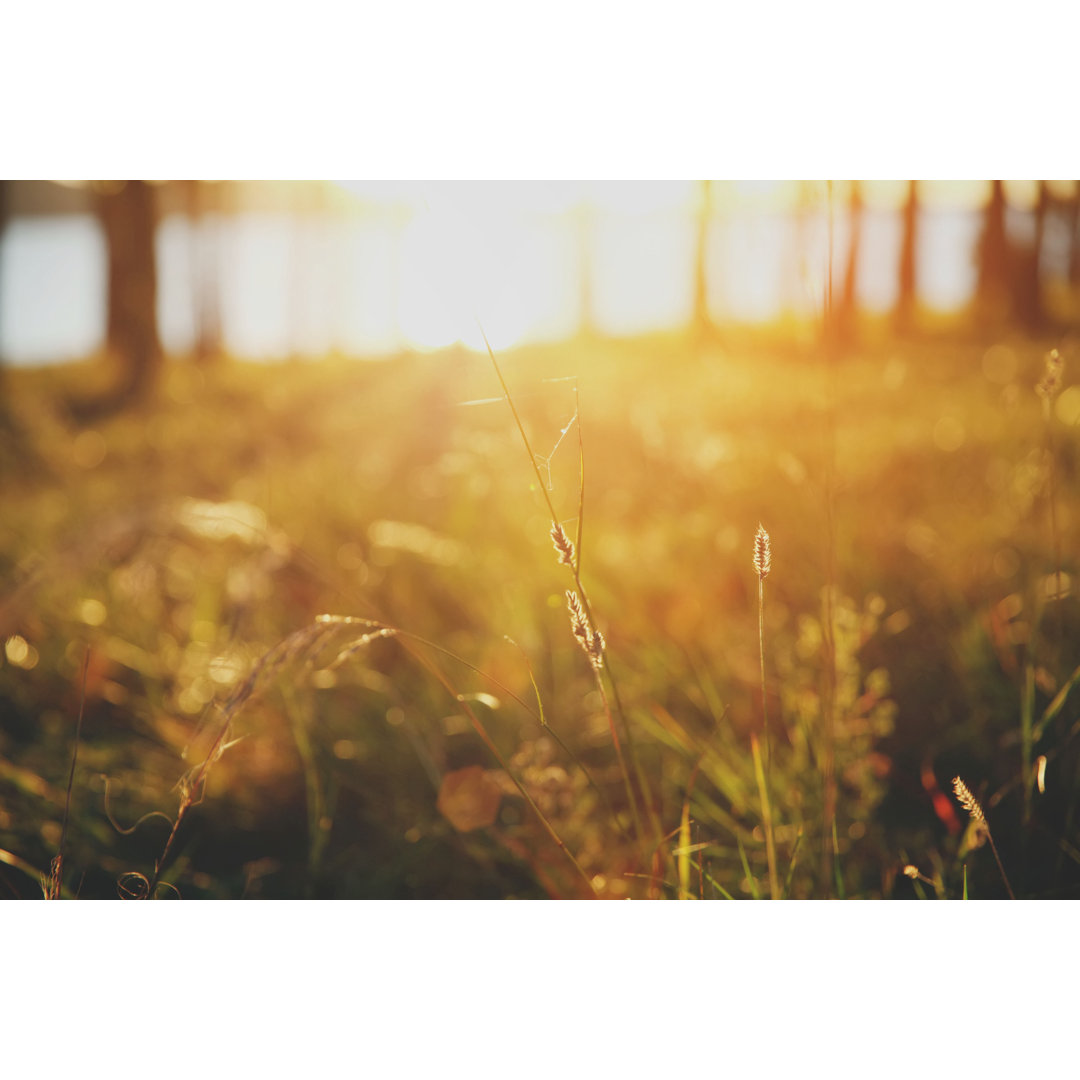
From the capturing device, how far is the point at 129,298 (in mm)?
3293

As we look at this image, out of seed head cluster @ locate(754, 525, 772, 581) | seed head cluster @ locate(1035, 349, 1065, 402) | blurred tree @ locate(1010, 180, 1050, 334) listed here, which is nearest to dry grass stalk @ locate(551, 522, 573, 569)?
seed head cluster @ locate(754, 525, 772, 581)

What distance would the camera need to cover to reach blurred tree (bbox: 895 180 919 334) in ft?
6.75

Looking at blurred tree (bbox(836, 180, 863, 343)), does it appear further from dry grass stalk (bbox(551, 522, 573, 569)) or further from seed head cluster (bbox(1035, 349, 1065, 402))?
dry grass stalk (bbox(551, 522, 573, 569))

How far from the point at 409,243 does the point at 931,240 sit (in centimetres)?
157

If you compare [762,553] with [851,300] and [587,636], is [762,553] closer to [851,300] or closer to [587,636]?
[587,636]

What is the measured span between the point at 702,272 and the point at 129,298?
258 centimetres

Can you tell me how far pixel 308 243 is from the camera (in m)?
3.07

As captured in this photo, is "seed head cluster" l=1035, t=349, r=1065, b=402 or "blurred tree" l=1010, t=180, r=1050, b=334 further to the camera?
"blurred tree" l=1010, t=180, r=1050, b=334

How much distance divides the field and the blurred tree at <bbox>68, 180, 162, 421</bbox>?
1.45m

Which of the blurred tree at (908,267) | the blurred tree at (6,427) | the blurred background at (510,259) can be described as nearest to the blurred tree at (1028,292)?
the blurred background at (510,259)
